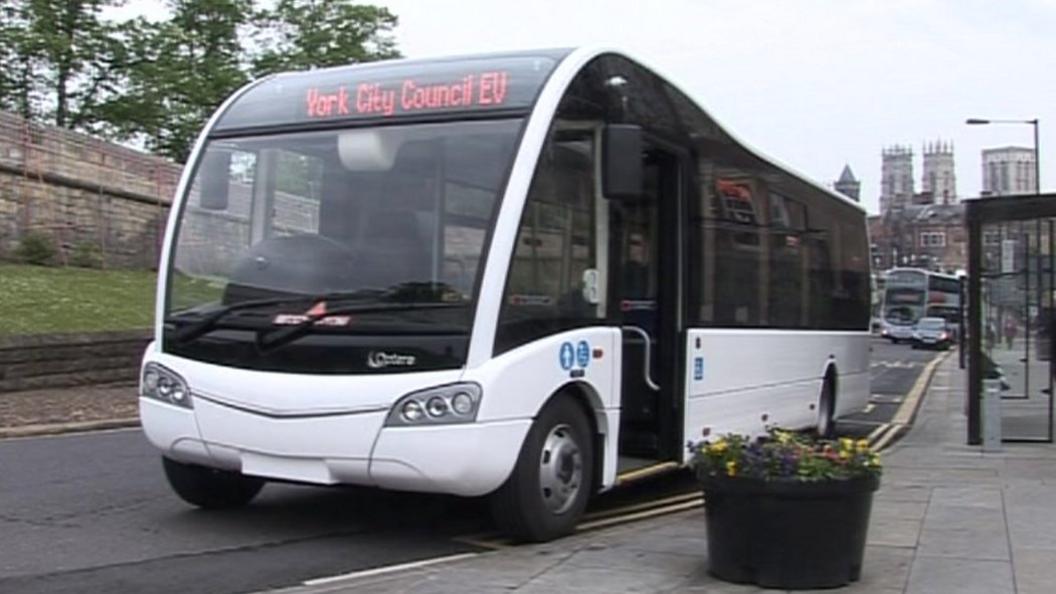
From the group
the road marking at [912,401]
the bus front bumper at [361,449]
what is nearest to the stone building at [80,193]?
the road marking at [912,401]

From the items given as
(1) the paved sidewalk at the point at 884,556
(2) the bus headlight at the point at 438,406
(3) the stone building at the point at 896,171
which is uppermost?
(3) the stone building at the point at 896,171

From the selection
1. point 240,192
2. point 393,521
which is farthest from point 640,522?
point 240,192

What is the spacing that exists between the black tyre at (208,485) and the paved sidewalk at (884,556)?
2.25 meters

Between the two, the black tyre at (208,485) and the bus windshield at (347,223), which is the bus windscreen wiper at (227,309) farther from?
the black tyre at (208,485)

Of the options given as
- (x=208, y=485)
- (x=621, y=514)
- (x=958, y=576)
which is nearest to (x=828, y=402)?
(x=621, y=514)

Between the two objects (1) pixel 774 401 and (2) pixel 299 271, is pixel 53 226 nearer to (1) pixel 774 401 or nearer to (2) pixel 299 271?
(1) pixel 774 401

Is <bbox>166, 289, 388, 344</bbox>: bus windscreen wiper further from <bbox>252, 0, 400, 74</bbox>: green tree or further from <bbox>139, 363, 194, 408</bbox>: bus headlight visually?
<bbox>252, 0, 400, 74</bbox>: green tree

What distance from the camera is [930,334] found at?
216ft

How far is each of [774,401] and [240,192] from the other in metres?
6.21

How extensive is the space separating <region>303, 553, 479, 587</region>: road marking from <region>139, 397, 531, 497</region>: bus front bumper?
431 mm

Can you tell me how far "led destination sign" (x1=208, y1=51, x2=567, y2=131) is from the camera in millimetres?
8164

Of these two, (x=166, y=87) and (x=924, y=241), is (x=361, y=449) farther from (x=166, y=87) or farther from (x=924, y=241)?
(x=924, y=241)

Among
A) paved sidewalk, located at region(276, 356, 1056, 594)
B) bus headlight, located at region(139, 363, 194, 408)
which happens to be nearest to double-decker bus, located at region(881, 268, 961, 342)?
paved sidewalk, located at region(276, 356, 1056, 594)

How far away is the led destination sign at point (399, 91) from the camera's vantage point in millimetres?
8164
